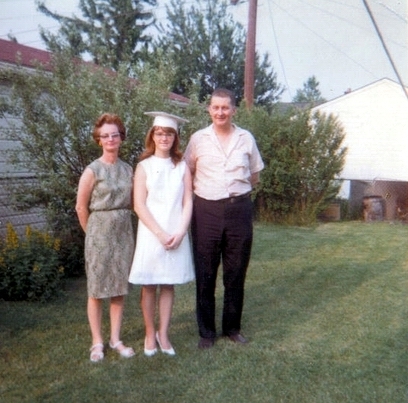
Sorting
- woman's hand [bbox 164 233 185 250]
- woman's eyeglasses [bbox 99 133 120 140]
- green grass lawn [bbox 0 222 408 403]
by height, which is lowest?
green grass lawn [bbox 0 222 408 403]

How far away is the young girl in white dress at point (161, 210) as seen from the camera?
416 centimetres

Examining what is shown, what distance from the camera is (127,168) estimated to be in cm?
435

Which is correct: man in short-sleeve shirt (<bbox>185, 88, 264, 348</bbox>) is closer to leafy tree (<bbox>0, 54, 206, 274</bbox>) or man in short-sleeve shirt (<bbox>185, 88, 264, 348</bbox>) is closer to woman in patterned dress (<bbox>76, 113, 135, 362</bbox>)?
woman in patterned dress (<bbox>76, 113, 135, 362</bbox>)

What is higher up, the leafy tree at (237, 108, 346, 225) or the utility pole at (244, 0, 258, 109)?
the utility pole at (244, 0, 258, 109)

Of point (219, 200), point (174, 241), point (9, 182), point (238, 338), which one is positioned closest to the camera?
point (174, 241)

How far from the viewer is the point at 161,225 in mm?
4176

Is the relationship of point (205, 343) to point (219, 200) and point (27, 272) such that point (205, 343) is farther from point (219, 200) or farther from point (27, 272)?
point (27, 272)

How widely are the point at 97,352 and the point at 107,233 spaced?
32.9 inches

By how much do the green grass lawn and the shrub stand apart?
168 millimetres

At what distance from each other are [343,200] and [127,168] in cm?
1182

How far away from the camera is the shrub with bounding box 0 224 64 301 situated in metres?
5.98

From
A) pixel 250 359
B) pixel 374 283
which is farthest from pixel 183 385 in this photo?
pixel 374 283

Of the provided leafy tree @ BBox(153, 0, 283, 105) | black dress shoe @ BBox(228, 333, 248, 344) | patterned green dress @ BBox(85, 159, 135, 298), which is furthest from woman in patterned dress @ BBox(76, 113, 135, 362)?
leafy tree @ BBox(153, 0, 283, 105)

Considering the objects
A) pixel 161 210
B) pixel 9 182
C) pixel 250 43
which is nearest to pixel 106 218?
pixel 161 210
